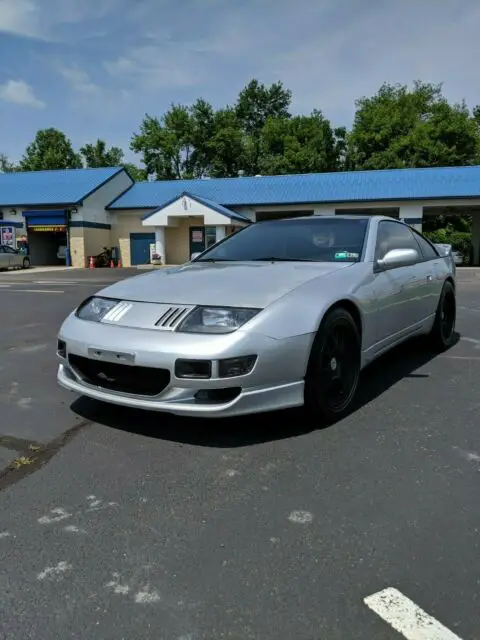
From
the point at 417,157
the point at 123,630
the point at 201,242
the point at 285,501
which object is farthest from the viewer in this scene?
the point at 417,157

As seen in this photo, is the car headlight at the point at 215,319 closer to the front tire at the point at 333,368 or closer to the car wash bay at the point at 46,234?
the front tire at the point at 333,368

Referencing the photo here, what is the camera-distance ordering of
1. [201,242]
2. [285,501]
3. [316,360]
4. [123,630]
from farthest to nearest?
1. [201,242]
2. [316,360]
3. [285,501]
4. [123,630]

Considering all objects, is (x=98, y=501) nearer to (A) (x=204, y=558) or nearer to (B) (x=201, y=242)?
(A) (x=204, y=558)

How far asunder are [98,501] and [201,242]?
27653mm

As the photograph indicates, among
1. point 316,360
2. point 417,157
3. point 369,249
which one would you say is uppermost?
point 417,157

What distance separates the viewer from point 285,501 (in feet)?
7.80

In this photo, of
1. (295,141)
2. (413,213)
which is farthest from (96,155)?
(413,213)

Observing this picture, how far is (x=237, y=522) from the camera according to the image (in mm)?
2213

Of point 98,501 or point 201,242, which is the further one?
point 201,242

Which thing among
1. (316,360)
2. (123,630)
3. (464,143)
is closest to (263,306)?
(316,360)

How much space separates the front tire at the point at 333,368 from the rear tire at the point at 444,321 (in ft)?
6.98

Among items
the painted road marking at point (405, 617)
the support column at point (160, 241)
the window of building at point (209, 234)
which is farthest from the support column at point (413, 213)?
the painted road marking at point (405, 617)

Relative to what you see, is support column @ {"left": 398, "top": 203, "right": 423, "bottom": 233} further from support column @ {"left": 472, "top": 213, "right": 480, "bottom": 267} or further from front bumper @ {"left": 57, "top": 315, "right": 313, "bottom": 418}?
front bumper @ {"left": 57, "top": 315, "right": 313, "bottom": 418}

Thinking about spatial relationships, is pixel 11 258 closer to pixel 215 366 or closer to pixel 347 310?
pixel 347 310
